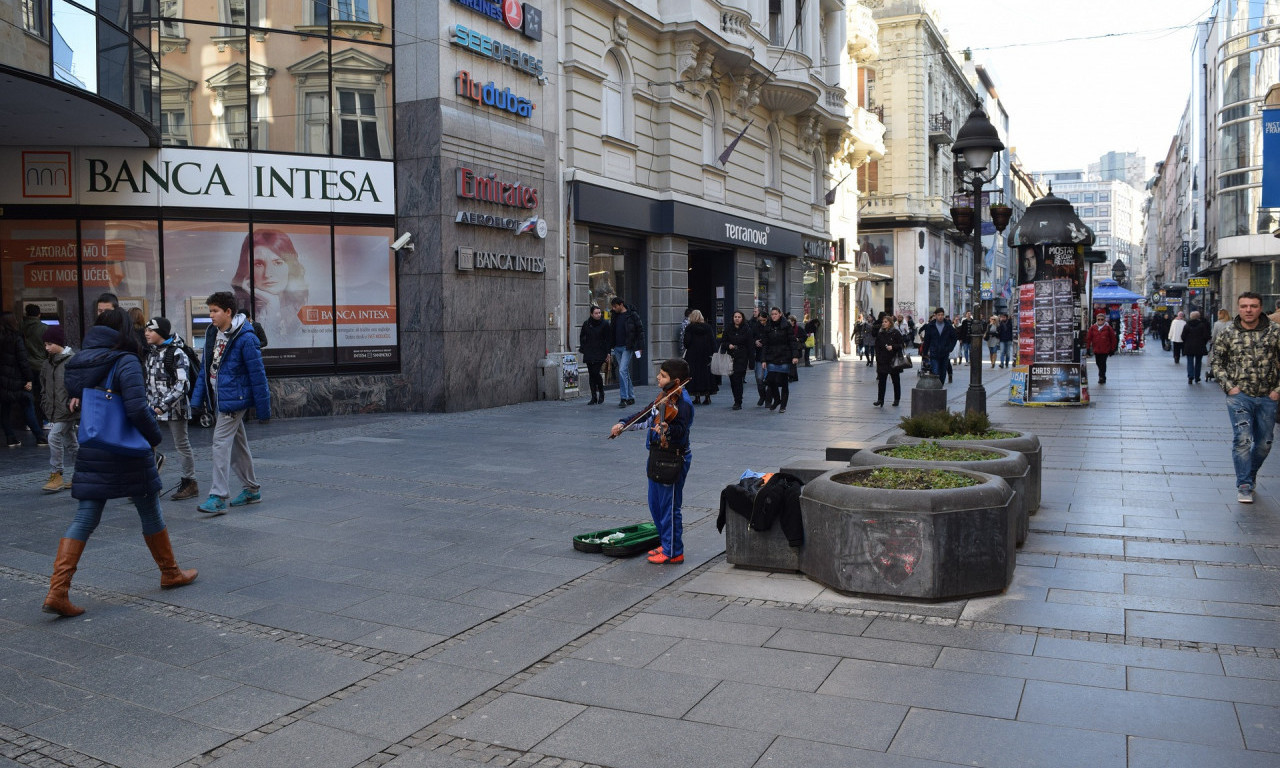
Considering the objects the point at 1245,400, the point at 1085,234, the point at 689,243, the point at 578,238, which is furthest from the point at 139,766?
the point at 689,243

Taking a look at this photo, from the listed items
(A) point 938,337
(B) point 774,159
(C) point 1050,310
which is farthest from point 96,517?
(B) point 774,159

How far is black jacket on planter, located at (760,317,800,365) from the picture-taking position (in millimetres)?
16750

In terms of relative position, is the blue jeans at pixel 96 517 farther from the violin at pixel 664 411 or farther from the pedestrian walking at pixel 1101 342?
the pedestrian walking at pixel 1101 342

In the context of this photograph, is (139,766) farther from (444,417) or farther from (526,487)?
(444,417)

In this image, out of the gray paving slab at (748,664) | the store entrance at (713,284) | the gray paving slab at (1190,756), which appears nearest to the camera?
the gray paving slab at (1190,756)

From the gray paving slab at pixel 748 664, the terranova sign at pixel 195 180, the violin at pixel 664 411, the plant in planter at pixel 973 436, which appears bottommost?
the gray paving slab at pixel 748 664

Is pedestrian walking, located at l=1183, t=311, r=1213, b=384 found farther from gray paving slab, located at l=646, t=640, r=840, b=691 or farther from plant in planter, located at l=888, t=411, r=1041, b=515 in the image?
gray paving slab, located at l=646, t=640, r=840, b=691

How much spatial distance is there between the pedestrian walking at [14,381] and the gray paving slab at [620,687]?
10.3 metres

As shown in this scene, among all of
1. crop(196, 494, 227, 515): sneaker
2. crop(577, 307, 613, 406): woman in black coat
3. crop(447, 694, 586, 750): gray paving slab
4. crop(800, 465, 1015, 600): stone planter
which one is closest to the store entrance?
crop(577, 307, 613, 406): woman in black coat

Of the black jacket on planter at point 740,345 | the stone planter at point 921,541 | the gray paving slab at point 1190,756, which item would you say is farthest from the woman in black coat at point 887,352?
the gray paving slab at point 1190,756

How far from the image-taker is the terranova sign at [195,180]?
14.4 metres

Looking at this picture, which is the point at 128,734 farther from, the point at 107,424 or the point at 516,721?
the point at 107,424

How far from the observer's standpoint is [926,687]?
4.45 m

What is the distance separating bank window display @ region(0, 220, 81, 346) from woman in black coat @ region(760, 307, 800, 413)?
10.3m
